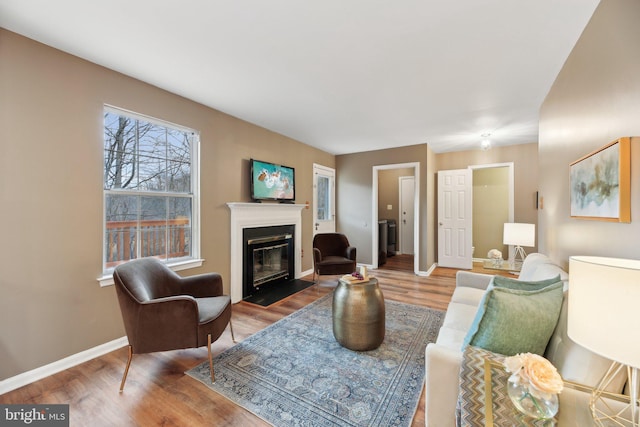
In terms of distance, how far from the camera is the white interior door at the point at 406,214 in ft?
22.1

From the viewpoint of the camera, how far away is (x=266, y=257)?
3887 mm

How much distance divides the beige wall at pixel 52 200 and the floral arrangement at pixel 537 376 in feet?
9.58

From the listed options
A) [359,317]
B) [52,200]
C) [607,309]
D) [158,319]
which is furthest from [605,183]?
[52,200]

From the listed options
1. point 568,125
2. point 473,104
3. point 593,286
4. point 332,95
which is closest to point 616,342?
point 593,286

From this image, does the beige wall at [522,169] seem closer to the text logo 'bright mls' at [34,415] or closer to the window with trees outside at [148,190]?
the window with trees outside at [148,190]

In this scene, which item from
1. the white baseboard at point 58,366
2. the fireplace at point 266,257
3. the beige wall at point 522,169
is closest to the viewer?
the white baseboard at point 58,366

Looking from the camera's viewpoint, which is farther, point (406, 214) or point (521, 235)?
point (406, 214)

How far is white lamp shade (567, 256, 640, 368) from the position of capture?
26.5 inches

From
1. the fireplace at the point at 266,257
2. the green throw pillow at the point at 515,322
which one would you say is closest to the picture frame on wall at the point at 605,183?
the green throw pillow at the point at 515,322

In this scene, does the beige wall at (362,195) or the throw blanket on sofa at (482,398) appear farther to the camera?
the beige wall at (362,195)

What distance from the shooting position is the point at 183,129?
284 centimetres

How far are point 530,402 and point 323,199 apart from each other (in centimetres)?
475

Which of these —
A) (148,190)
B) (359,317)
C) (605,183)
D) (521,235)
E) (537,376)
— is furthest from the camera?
(521,235)

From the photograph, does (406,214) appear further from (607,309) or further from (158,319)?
(607,309)
